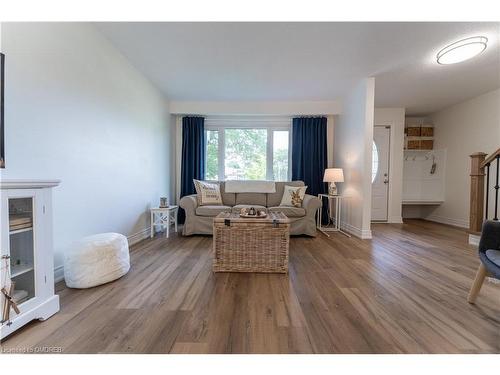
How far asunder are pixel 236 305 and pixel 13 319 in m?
1.24

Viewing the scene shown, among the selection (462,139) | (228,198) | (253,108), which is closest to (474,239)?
(462,139)

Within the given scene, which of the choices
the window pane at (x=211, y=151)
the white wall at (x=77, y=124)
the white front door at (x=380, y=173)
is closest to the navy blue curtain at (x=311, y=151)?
the white front door at (x=380, y=173)

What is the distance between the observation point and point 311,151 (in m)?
4.53

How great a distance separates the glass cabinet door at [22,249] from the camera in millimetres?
1230

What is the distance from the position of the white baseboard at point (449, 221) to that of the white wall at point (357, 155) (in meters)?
2.46

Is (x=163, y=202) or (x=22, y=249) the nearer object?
(x=22, y=249)

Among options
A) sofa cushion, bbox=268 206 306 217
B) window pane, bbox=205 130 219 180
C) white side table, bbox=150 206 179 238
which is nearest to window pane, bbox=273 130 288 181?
window pane, bbox=205 130 219 180

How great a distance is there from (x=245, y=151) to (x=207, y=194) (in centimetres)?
146

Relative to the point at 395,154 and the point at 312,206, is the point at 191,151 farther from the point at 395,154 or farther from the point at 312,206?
the point at 395,154

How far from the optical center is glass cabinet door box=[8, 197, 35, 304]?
4.04 feet

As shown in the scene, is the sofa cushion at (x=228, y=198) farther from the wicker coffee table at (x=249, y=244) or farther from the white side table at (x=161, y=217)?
the wicker coffee table at (x=249, y=244)

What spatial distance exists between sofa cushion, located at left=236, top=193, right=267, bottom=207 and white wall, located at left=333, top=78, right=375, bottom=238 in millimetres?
1518
